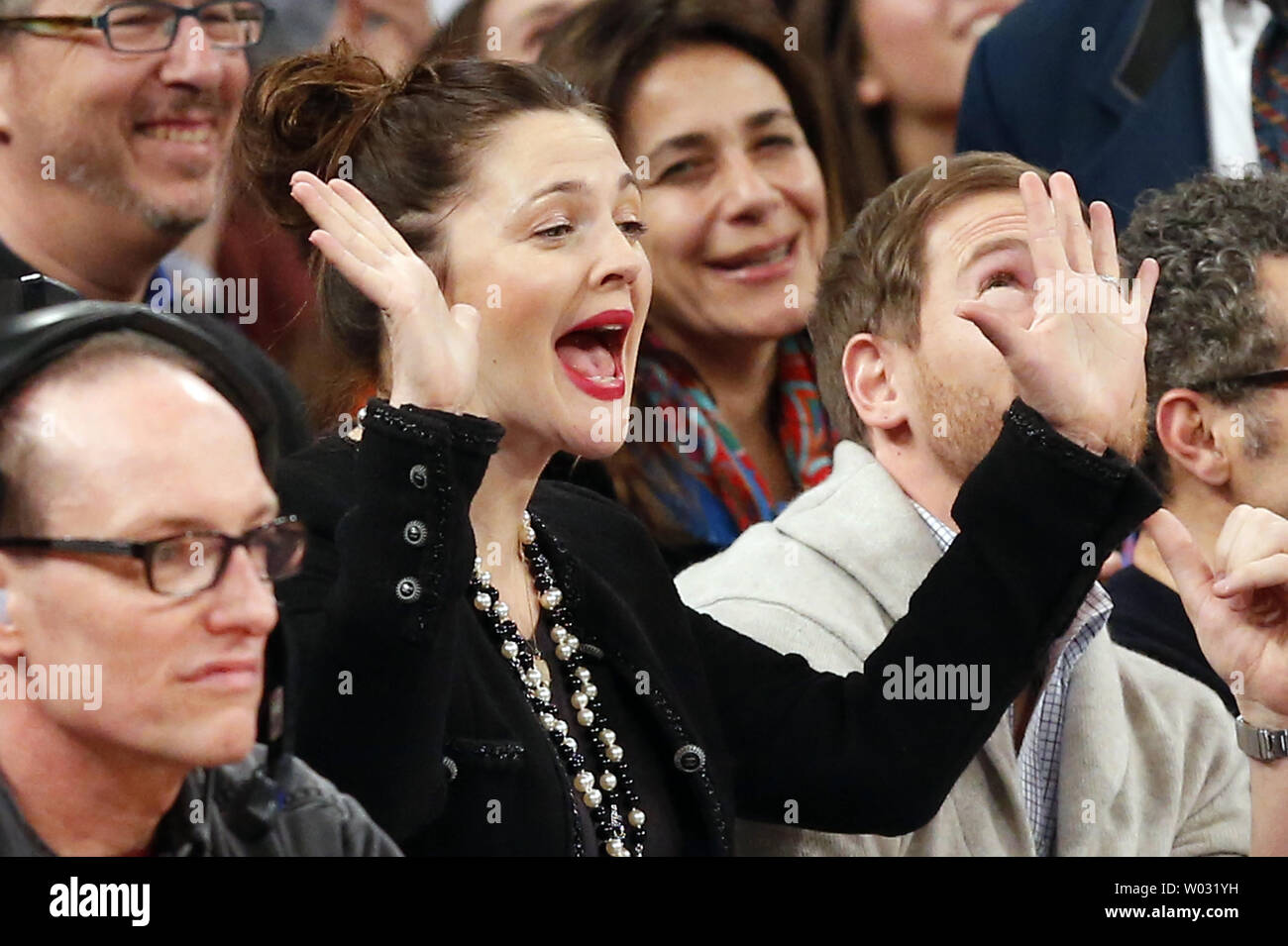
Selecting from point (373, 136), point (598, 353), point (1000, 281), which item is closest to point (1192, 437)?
point (1000, 281)

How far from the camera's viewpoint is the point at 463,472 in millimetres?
1641

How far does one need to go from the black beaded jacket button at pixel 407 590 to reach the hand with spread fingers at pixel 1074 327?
1.87ft

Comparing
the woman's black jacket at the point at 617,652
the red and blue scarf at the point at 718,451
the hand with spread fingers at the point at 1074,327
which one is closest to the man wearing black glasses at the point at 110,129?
the woman's black jacket at the point at 617,652

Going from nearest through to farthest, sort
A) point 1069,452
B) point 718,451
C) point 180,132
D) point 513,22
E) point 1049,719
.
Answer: point 1069,452 → point 1049,719 → point 180,132 → point 718,451 → point 513,22

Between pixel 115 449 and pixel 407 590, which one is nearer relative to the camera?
pixel 115 449

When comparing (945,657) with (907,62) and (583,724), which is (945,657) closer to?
(583,724)

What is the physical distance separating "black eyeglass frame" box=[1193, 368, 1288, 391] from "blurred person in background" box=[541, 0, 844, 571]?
1.74 ft

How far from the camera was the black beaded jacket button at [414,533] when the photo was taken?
161cm

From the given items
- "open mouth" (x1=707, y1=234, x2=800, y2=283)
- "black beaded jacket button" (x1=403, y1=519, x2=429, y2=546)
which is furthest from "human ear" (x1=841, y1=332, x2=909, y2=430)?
"black beaded jacket button" (x1=403, y1=519, x2=429, y2=546)

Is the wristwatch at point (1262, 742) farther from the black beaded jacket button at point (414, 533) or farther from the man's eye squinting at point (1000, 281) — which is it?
the black beaded jacket button at point (414, 533)

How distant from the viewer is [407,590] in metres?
1.61

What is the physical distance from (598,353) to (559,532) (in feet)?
0.58

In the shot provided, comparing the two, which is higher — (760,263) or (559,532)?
(760,263)
